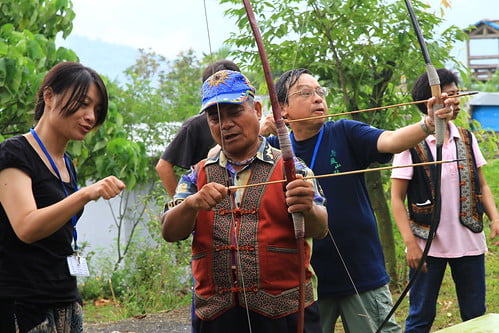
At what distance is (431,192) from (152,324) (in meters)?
3.51

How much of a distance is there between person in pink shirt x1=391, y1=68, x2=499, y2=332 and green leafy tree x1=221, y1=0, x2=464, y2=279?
5.58 feet

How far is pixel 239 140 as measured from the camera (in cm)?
259

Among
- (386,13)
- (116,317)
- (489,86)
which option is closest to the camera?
(386,13)

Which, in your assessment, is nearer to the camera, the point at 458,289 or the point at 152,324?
the point at 458,289

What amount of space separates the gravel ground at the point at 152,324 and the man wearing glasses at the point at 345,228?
3.07 m

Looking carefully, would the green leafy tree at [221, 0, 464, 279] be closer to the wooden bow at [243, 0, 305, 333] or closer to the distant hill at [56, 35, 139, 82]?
the distant hill at [56, 35, 139, 82]

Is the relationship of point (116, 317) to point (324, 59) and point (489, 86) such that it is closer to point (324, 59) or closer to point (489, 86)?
point (324, 59)

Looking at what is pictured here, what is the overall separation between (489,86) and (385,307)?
19.6 meters

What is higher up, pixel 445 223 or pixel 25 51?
pixel 25 51

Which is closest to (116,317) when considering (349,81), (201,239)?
(349,81)

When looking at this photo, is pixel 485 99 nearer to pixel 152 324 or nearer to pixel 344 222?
pixel 152 324

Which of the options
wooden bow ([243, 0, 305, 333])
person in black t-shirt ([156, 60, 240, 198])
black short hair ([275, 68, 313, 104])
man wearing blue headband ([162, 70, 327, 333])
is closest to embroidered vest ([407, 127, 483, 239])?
black short hair ([275, 68, 313, 104])

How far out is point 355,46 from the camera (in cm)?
593

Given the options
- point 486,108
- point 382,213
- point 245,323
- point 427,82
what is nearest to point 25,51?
point 427,82
